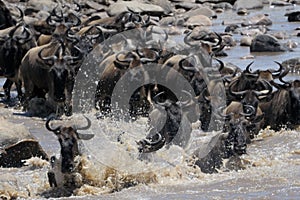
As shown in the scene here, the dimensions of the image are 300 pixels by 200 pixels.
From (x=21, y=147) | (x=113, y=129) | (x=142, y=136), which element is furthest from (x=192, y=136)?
(x=21, y=147)

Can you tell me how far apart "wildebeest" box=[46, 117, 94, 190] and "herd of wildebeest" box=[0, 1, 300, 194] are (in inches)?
0.5

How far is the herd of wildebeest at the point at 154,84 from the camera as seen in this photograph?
36.3 feet

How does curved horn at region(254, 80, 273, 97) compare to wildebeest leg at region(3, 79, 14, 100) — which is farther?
wildebeest leg at region(3, 79, 14, 100)

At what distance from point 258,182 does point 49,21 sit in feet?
32.8

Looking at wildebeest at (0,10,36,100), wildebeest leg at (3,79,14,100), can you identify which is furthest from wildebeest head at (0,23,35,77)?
wildebeest leg at (3,79,14,100)

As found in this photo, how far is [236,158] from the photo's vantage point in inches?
424

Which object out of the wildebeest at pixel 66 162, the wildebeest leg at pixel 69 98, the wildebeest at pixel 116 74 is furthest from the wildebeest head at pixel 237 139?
the wildebeest leg at pixel 69 98

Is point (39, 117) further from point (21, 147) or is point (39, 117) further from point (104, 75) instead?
point (21, 147)

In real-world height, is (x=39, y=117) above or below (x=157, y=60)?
below

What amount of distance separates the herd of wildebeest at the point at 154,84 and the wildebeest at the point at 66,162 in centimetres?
1

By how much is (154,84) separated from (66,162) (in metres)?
5.17

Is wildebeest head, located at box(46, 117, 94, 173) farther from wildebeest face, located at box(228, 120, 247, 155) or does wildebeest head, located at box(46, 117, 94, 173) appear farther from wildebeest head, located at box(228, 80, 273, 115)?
wildebeest head, located at box(228, 80, 273, 115)

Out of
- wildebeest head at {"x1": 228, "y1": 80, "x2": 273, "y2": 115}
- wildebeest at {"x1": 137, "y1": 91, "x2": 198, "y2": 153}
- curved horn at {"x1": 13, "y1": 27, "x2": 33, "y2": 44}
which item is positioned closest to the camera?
wildebeest at {"x1": 137, "y1": 91, "x2": 198, "y2": 153}

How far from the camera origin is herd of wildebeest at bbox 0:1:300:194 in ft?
36.3
